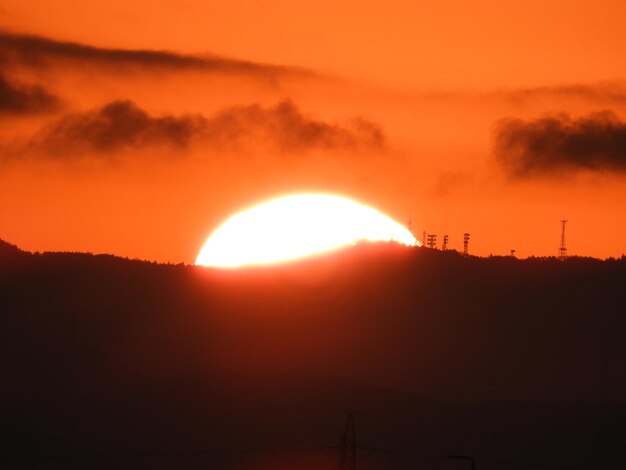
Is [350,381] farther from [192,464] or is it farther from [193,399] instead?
[192,464]

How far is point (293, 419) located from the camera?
181500 millimetres

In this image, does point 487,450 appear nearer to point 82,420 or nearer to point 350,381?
point 350,381

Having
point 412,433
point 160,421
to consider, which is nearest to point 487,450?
point 412,433

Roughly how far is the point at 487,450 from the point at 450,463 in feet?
50.5

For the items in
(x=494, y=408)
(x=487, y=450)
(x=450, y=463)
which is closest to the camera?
(x=450, y=463)

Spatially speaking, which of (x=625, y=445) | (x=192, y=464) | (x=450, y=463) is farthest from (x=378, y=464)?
(x=625, y=445)

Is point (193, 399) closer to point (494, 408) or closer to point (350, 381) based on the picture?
point (350, 381)

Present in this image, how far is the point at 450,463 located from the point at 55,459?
36285 mm

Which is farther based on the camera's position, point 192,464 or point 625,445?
point 625,445

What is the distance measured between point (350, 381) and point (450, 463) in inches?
1362

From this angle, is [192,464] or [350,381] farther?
[350,381]

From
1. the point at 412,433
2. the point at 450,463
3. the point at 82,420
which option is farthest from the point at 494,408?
the point at 82,420

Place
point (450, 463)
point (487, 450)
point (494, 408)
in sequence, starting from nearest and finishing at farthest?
point (450, 463)
point (487, 450)
point (494, 408)

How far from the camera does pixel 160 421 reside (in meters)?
184
